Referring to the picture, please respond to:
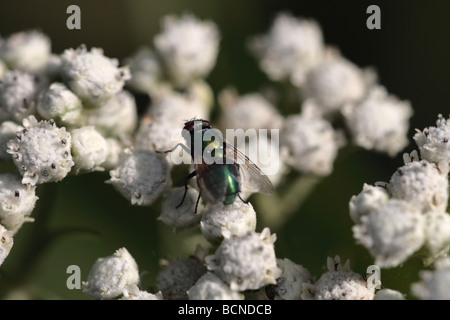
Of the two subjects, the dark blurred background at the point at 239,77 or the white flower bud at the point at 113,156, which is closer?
the white flower bud at the point at 113,156

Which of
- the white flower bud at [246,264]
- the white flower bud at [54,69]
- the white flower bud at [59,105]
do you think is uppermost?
the white flower bud at [54,69]

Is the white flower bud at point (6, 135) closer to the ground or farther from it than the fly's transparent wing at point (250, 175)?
farther from it

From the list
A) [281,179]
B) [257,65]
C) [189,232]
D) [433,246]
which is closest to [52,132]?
[189,232]

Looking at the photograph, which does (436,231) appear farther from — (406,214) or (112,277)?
(112,277)

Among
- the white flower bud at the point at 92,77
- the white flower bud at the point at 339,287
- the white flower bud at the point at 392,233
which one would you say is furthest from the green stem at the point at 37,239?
the white flower bud at the point at 392,233

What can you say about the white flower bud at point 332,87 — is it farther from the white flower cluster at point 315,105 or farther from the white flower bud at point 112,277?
the white flower bud at point 112,277

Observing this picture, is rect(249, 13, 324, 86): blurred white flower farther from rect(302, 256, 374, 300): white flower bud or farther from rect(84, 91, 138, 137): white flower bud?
rect(302, 256, 374, 300): white flower bud

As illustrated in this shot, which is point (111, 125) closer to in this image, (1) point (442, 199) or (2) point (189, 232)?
(2) point (189, 232)
